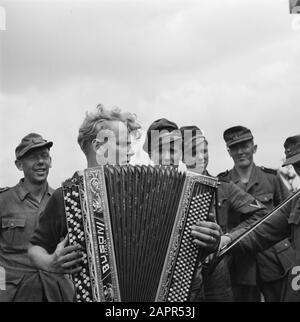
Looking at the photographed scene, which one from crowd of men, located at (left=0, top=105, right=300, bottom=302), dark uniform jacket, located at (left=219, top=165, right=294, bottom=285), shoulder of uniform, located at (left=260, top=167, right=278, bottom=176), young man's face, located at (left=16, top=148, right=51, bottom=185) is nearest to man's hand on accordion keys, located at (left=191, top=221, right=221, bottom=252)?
crowd of men, located at (left=0, top=105, right=300, bottom=302)

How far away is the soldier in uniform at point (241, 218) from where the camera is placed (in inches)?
155

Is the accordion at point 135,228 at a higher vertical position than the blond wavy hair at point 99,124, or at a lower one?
lower

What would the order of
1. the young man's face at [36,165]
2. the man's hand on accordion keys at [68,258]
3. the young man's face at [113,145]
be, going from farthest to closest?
the young man's face at [36,165] < the young man's face at [113,145] < the man's hand on accordion keys at [68,258]

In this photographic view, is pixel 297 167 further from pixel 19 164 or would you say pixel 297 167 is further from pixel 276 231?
pixel 19 164

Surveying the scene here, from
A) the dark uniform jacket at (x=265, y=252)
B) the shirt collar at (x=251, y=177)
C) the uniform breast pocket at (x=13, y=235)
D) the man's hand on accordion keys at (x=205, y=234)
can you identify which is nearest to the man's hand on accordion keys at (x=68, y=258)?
the man's hand on accordion keys at (x=205, y=234)

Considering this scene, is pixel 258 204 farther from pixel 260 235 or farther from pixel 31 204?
pixel 31 204

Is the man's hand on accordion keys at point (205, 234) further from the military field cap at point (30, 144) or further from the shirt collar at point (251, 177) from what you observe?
the military field cap at point (30, 144)

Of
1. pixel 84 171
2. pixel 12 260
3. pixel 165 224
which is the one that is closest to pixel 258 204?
pixel 165 224

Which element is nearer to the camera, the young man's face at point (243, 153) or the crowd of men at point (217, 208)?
the crowd of men at point (217, 208)

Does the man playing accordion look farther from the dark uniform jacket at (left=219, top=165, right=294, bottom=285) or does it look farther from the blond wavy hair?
the dark uniform jacket at (left=219, top=165, right=294, bottom=285)

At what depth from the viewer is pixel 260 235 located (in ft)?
12.5

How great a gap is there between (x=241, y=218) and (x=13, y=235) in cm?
125

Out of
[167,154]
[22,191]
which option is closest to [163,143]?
[167,154]

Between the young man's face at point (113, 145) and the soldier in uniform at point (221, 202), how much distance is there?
401mm
